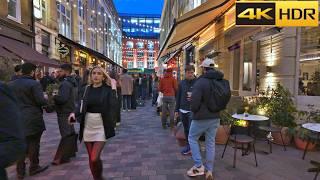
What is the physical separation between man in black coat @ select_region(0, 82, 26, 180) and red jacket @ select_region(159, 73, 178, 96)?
720cm

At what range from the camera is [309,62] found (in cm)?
701

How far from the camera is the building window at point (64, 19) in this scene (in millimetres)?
22000

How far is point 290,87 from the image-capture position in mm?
7250

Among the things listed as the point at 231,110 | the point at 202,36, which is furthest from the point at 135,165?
the point at 202,36

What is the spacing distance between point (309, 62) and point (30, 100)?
5969 mm

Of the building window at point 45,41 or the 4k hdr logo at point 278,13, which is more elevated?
the building window at point 45,41

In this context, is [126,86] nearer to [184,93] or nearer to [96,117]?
[184,93]

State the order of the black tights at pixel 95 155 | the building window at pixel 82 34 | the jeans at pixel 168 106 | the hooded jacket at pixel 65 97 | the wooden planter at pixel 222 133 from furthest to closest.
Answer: the building window at pixel 82 34 → the jeans at pixel 168 106 → the wooden planter at pixel 222 133 → the hooded jacket at pixel 65 97 → the black tights at pixel 95 155

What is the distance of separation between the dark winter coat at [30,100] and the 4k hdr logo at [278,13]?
4025 millimetres

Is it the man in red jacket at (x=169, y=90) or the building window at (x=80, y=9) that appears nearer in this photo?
the man in red jacket at (x=169, y=90)

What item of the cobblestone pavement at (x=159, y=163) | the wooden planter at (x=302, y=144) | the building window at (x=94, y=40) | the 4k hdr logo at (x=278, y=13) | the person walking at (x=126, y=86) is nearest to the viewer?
the cobblestone pavement at (x=159, y=163)

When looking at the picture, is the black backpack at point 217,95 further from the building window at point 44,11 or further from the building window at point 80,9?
the building window at point 80,9

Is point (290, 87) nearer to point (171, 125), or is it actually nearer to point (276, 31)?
point (276, 31)

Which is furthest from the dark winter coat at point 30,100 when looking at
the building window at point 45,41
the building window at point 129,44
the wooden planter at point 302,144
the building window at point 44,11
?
the building window at point 129,44
